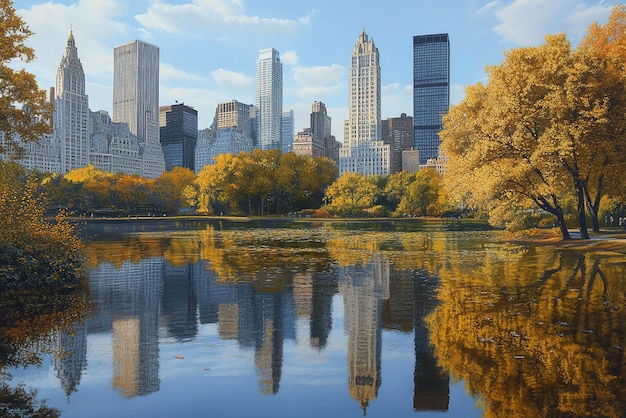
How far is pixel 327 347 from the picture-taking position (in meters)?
9.20

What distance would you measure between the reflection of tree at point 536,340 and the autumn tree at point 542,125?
14.2 m

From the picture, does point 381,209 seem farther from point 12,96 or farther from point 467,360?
point 467,360

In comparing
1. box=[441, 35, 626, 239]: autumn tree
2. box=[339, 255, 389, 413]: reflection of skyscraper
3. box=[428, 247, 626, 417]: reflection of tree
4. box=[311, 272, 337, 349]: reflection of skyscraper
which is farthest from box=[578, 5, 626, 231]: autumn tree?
box=[311, 272, 337, 349]: reflection of skyscraper

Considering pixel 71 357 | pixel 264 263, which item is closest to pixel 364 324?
pixel 71 357

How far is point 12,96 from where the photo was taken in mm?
21906

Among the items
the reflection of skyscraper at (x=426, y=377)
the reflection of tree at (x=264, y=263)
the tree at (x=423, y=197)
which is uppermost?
the tree at (x=423, y=197)

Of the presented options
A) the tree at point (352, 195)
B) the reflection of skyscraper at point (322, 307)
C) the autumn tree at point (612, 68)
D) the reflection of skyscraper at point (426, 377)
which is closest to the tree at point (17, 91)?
the reflection of skyscraper at point (322, 307)

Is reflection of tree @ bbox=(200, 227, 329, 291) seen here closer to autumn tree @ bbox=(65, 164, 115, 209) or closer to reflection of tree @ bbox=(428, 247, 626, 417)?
reflection of tree @ bbox=(428, 247, 626, 417)

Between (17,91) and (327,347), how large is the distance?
19.5 m

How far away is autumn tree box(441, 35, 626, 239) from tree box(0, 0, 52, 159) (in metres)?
23.8

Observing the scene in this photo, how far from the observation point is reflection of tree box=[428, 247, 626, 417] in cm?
660

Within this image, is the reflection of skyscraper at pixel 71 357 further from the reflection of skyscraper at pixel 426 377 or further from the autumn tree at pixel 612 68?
the autumn tree at pixel 612 68

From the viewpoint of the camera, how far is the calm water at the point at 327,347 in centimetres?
662

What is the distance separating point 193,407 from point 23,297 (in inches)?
337
